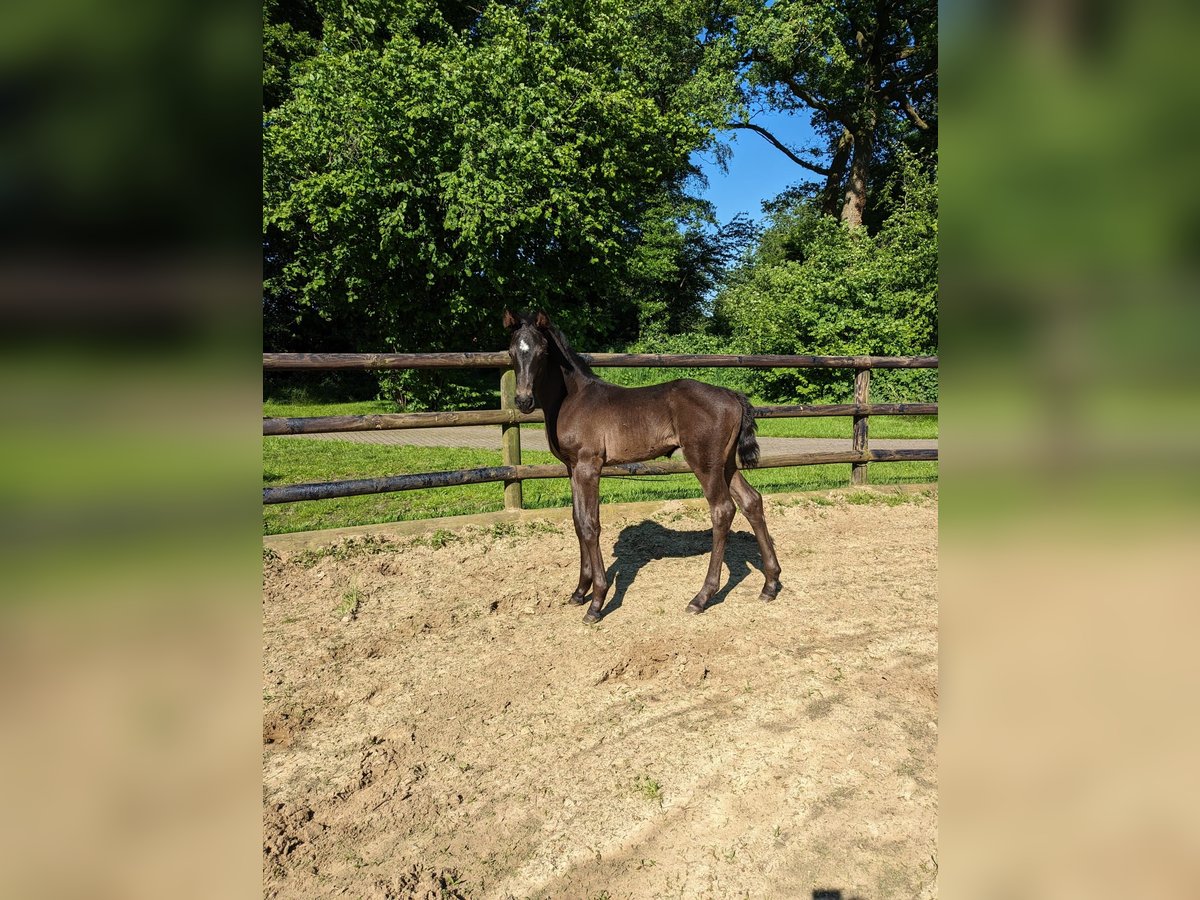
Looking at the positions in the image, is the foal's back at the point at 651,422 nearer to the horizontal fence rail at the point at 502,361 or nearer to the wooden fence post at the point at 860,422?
the horizontal fence rail at the point at 502,361

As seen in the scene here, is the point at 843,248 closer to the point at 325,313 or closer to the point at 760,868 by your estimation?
the point at 325,313

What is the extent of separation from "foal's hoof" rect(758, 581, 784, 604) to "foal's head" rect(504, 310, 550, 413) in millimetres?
1740

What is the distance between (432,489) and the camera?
7.04 m

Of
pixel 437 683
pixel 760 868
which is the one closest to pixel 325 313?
pixel 437 683

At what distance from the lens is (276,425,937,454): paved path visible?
9017 millimetres

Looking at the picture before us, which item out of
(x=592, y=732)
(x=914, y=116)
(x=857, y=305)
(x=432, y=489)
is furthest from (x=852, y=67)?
(x=592, y=732)

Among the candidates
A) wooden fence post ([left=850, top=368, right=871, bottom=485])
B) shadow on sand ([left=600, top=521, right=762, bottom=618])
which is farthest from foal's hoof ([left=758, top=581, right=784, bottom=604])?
wooden fence post ([left=850, top=368, right=871, bottom=485])

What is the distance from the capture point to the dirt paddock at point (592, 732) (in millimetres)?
1748

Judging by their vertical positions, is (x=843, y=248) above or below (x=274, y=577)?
above

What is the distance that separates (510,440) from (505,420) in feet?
0.58
